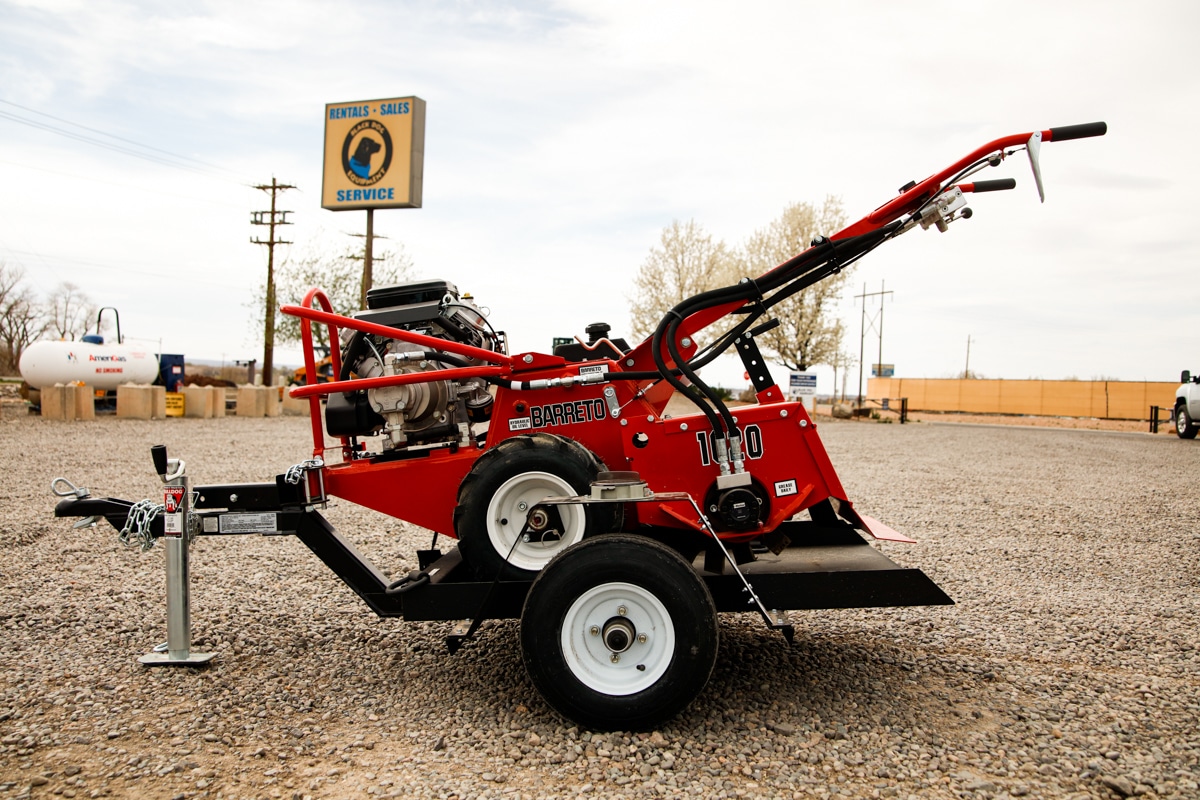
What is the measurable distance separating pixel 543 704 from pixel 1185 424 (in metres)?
24.8

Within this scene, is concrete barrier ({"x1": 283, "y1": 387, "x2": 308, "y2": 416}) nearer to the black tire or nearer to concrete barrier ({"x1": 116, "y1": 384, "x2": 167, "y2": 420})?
concrete barrier ({"x1": 116, "y1": 384, "x2": 167, "y2": 420})

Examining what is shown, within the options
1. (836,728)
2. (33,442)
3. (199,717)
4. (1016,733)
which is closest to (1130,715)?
(1016,733)

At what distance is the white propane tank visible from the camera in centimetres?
2278

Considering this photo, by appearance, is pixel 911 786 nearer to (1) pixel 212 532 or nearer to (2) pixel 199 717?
(2) pixel 199 717

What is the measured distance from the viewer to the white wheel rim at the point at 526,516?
13.1ft

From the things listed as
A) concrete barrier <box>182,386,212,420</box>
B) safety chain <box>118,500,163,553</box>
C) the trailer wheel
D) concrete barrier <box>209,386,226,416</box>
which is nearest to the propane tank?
concrete barrier <box>182,386,212,420</box>

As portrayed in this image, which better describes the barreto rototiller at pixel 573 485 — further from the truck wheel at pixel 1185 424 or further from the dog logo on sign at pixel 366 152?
the dog logo on sign at pixel 366 152

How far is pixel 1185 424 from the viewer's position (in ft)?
74.3

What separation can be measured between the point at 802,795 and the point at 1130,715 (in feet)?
5.89

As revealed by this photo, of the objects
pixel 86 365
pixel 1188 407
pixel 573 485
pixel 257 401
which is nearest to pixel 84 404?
pixel 86 365

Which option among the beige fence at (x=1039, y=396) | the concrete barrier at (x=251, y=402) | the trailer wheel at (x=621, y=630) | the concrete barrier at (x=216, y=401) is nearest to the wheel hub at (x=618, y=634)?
the trailer wheel at (x=621, y=630)

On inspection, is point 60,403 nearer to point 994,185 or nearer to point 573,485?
point 573,485

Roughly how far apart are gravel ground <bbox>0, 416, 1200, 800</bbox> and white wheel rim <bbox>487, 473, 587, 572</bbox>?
0.68 m

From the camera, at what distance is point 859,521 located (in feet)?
14.6
